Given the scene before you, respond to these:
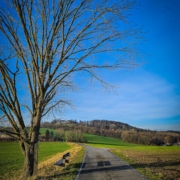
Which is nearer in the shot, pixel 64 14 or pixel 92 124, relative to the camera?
pixel 64 14

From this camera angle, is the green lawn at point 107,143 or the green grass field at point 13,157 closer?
the green grass field at point 13,157

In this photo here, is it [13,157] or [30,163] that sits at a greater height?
[30,163]

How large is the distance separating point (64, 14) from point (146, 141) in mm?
81787

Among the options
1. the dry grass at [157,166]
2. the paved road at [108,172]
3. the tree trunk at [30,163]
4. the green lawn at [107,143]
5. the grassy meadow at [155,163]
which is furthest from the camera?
the green lawn at [107,143]

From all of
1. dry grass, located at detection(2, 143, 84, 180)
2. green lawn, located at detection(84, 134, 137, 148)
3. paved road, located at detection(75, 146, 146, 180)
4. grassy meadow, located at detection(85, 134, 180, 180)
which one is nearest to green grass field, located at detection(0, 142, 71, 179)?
dry grass, located at detection(2, 143, 84, 180)

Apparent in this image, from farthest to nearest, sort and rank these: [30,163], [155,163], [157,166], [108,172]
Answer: [155,163] < [157,166] < [108,172] < [30,163]

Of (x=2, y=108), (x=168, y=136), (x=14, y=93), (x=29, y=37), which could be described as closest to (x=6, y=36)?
(x=29, y=37)

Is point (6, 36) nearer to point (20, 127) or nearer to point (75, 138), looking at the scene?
point (20, 127)

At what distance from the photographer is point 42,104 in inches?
321

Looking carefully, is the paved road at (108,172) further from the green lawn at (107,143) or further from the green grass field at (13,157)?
the green lawn at (107,143)

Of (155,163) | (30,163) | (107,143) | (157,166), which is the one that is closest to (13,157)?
(30,163)

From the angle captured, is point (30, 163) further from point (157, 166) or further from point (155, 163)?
point (155, 163)

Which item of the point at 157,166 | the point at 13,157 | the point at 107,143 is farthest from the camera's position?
the point at 107,143

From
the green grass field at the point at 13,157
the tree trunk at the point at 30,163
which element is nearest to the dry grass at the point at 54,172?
the tree trunk at the point at 30,163
